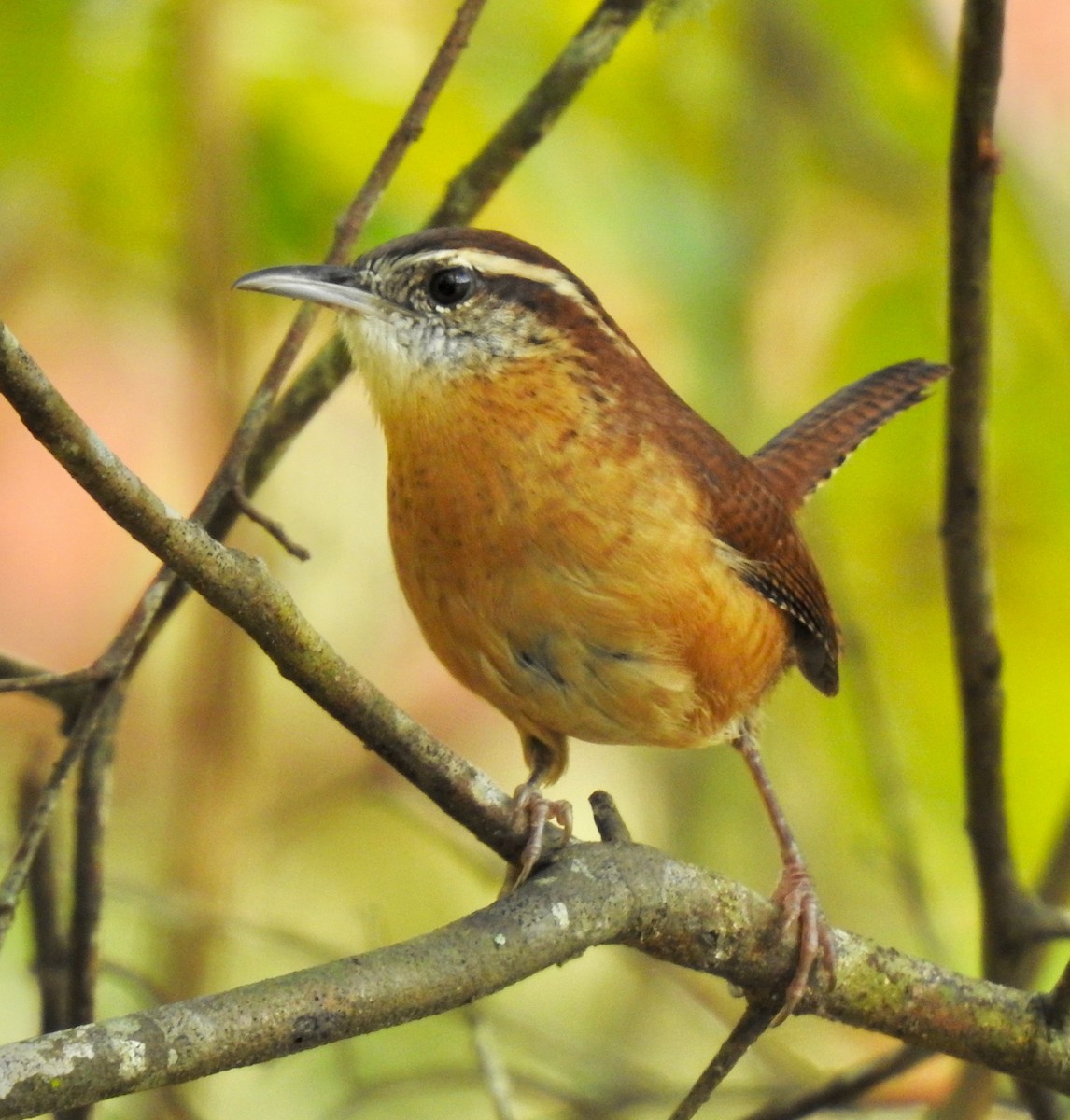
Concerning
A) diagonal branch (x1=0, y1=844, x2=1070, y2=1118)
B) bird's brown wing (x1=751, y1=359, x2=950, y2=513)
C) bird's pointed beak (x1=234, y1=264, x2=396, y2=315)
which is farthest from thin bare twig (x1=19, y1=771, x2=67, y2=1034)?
bird's brown wing (x1=751, y1=359, x2=950, y2=513)

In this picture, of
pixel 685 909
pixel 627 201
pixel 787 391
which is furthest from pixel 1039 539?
pixel 685 909

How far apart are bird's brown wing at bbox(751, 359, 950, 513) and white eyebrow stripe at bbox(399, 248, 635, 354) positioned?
2.83 ft

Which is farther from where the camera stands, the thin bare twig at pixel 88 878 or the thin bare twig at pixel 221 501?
the thin bare twig at pixel 88 878

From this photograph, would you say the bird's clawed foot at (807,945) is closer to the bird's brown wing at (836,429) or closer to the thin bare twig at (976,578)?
the thin bare twig at (976,578)

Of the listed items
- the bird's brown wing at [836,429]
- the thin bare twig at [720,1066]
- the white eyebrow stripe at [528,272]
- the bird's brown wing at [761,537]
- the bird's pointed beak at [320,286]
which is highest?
the bird's brown wing at [836,429]

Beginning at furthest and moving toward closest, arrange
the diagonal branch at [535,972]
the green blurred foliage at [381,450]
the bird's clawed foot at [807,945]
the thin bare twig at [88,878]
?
1. the green blurred foliage at [381,450]
2. the thin bare twig at [88,878]
3. the bird's clawed foot at [807,945]
4. the diagonal branch at [535,972]

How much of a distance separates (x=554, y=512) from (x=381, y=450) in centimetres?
252

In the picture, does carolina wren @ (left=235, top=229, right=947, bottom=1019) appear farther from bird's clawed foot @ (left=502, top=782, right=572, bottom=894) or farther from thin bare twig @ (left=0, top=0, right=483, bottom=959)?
thin bare twig @ (left=0, top=0, right=483, bottom=959)

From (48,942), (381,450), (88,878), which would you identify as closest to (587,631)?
(88,878)

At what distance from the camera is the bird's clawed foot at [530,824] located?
7.07 ft

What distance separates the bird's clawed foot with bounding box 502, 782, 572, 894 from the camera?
7.07ft

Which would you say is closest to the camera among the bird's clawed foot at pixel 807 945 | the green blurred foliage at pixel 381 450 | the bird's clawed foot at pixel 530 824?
the bird's clawed foot at pixel 530 824

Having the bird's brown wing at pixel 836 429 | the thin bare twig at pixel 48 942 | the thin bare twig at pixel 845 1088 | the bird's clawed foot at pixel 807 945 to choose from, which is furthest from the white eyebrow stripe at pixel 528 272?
the thin bare twig at pixel 845 1088

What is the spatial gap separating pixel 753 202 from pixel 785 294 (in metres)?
0.63
